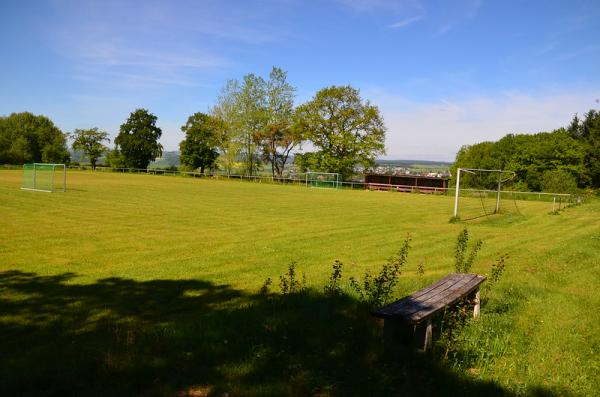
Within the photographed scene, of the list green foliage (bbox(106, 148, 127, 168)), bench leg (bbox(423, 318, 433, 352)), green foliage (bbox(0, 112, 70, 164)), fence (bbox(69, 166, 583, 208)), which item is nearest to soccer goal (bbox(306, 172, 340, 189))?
fence (bbox(69, 166, 583, 208))

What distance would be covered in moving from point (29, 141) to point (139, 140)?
2414 cm

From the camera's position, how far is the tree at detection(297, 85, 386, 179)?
62750 mm

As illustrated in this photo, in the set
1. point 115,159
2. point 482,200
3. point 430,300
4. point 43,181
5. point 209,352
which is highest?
point 115,159

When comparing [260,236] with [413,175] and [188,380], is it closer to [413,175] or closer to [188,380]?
[188,380]

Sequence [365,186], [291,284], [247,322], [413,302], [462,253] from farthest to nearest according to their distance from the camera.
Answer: [365,186], [462,253], [291,284], [247,322], [413,302]

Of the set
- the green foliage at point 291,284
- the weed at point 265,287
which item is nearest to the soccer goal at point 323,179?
the green foliage at point 291,284

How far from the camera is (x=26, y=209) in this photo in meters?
17.8

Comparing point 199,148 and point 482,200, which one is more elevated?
point 199,148

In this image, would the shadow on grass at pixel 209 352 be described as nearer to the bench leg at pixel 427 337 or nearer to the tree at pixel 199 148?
the bench leg at pixel 427 337

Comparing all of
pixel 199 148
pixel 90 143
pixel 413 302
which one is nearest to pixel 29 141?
pixel 90 143

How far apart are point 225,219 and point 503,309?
41.6 feet

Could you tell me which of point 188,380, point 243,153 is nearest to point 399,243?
point 188,380

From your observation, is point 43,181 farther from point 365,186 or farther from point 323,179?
point 365,186

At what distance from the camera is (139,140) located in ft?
267
